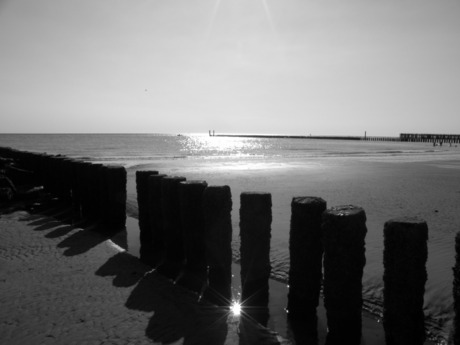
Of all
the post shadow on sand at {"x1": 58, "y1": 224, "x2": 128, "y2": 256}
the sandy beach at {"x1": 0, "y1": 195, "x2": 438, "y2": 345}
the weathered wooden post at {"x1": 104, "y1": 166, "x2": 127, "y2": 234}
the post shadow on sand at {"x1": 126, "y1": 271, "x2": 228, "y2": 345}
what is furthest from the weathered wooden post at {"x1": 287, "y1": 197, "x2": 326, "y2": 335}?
the weathered wooden post at {"x1": 104, "y1": 166, "x2": 127, "y2": 234}

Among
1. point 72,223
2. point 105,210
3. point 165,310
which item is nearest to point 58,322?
point 165,310

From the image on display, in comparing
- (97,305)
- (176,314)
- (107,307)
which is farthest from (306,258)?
(97,305)

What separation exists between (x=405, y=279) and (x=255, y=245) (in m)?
1.60

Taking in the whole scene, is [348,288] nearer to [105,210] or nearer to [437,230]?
[437,230]

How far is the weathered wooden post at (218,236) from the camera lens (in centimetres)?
436

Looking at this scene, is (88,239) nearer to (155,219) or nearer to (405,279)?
(155,219)

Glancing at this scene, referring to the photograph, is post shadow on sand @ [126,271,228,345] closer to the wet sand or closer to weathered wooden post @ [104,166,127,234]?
the wet sand

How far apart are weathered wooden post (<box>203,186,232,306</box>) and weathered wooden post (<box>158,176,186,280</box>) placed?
2.85ft

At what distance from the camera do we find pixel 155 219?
5785 millimetres

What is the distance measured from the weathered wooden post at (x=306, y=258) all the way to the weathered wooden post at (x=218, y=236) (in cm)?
81

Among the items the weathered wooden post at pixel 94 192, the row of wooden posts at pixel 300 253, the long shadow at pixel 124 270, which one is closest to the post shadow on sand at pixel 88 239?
the weathered wooden post at pixel 94 192

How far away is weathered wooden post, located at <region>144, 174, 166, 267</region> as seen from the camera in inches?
223

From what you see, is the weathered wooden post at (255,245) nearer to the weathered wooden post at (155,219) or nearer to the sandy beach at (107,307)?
the sandy beach at (107,307)

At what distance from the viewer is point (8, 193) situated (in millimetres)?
9586
